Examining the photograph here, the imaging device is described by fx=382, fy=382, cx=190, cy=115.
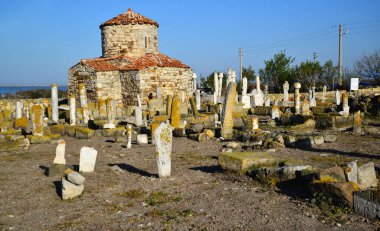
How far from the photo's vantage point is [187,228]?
5207mm

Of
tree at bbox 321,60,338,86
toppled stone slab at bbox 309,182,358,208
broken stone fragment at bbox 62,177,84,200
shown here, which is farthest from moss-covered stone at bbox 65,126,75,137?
tree at bbox 321,60,338,86

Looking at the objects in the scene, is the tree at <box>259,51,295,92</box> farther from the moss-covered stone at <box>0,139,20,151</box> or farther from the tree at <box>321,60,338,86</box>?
the moss-covered stone at <box>0,139,20,151</box>

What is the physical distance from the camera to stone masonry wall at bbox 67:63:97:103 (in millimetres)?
28641

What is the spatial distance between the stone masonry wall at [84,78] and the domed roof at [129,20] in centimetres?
440

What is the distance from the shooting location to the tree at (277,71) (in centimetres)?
4925

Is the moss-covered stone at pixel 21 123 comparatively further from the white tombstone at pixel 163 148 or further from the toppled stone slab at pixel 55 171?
the white tombstone at pixel 163 148

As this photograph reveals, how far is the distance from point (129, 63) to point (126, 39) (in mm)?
2173

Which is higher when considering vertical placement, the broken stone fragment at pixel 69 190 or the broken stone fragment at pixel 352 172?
the broken stone fragment at pixel 352 172

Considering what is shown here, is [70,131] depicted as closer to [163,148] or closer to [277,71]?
[163,148]

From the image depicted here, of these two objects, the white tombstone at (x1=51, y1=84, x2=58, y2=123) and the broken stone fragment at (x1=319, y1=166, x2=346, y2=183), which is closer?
the broken stone fragment at (x1=319, y1=166, x2=346, y2=183)

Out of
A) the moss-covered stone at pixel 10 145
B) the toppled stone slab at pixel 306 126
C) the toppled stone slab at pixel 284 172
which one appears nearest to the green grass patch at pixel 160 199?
the toppled stone slab at pixel 284 172

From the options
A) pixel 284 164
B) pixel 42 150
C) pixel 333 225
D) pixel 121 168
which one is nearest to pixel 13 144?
pixel 42 150

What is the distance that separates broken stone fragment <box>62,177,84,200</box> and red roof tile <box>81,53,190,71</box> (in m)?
22.0

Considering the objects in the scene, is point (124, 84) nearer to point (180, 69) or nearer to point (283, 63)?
point (180, 69)
